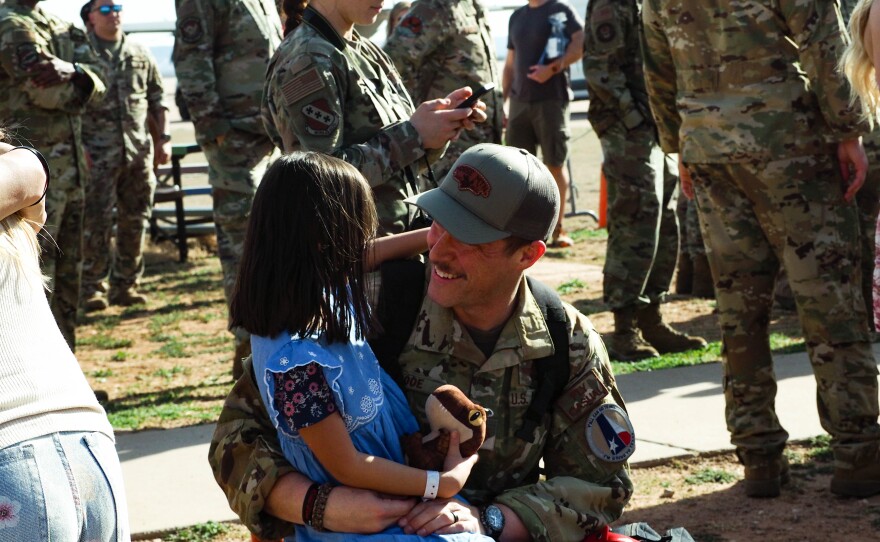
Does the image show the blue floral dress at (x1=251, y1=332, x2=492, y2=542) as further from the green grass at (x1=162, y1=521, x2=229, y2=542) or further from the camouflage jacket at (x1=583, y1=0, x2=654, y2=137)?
the camouflage jacket at (x1=583, y1=0, x2=654, y2=137)

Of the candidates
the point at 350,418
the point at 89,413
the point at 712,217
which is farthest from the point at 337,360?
the point at 712,217

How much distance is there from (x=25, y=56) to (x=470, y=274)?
440cm

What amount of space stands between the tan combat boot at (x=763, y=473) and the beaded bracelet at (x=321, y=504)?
251 cm

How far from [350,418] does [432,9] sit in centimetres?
494

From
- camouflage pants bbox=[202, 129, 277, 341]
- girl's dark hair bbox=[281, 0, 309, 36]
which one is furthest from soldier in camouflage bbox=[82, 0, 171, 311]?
girl's dark hair bbox=[281, 0, 309, 36]

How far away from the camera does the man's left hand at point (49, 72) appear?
21.1 feet

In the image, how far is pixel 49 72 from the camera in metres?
6.48

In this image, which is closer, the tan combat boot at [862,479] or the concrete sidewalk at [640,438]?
the tan combat boot at [862,479]

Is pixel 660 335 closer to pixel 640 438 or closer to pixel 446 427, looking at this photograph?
Result: pixel 640 438

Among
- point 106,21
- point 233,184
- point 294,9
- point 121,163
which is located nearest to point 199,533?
point 294,9

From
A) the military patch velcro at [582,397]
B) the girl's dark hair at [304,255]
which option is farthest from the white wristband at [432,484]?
the military patch velcro at [582,397]

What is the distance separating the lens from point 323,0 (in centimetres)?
396

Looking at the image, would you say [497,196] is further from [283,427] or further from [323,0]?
[323,0]

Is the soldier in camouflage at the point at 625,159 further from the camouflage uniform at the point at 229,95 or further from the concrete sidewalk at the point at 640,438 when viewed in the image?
the camouflage uniform at the point at 229,95
